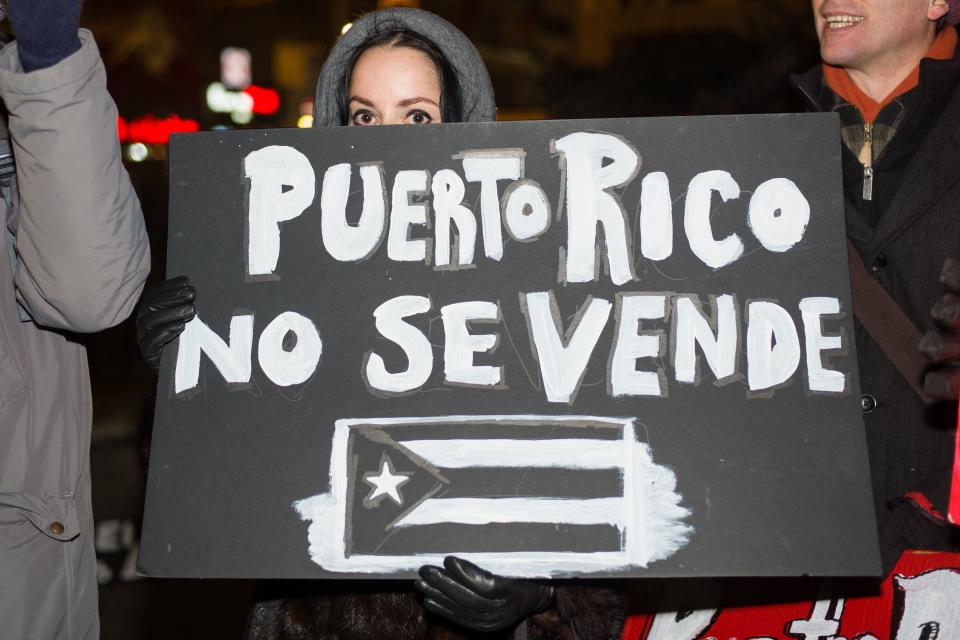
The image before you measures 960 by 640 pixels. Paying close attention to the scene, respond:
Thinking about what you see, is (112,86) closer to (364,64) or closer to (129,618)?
(129,618)

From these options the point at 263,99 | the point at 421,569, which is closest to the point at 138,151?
the point at 263,99

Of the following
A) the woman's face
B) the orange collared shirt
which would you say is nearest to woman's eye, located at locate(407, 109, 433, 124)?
the woman's face

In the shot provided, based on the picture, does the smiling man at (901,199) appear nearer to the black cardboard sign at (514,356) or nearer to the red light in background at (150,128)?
the black cardboard sign at (514,356)

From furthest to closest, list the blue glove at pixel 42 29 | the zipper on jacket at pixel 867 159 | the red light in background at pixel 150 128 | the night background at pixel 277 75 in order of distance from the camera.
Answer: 1. the red light in background at pixel 150 128
2. the night background at pixel 277 75
3. the zipper on jacket at pixel 867 159
4. the blue glove at pixel 42 29

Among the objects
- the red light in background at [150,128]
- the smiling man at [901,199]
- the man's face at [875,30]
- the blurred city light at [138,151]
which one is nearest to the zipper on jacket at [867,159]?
the smiling man at [901,199]

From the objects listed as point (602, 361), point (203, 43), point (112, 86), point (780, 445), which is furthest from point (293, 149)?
point (203, 43)

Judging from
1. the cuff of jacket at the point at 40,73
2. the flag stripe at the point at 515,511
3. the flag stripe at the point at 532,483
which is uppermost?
the cuff of jacket at the point at 40,73

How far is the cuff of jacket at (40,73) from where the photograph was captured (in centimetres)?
180

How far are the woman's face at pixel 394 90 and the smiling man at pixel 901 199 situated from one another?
3.22ft

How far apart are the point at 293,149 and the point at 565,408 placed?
78cm

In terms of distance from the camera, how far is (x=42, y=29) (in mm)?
1787

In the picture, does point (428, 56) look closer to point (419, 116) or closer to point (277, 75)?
point (419, 116)

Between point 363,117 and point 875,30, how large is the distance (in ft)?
4.14

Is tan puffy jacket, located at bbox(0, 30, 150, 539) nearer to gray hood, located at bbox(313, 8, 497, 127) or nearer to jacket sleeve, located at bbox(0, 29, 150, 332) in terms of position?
jacket sleeve, located at bbox(0, 29, 150, 332)
